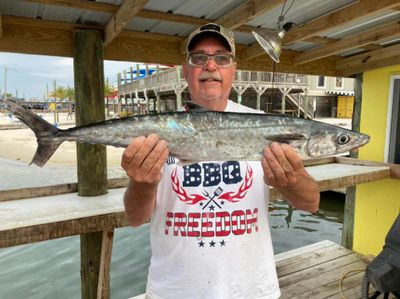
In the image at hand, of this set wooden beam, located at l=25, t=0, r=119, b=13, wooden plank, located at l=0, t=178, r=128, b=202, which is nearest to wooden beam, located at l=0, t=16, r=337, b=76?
wooden beam, located at l=25, t=0, r=119, b=13

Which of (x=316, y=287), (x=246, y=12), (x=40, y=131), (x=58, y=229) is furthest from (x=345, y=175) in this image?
(x=40, y=131)

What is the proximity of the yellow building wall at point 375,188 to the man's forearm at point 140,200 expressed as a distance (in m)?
6.09

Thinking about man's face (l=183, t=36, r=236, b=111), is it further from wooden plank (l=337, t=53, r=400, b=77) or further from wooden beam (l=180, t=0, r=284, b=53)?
wooden plank (l=337, t=53, r=400, b=77)

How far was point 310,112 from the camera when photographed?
112 ft

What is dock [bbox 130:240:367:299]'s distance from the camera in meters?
4.91

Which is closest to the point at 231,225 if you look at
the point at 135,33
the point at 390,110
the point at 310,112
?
the point at 135,33

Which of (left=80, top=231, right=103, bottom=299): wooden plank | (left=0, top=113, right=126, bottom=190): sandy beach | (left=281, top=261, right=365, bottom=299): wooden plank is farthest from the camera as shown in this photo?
(left=0, top=113, right=126, bottom=190): sandy beach

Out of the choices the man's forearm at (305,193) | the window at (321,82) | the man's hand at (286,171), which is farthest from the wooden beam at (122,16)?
the window at (321,82)

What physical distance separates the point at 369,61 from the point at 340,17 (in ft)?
8.35

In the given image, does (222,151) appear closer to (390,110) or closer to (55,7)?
(55,7)

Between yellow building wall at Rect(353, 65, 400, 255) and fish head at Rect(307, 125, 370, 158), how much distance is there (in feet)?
17.2

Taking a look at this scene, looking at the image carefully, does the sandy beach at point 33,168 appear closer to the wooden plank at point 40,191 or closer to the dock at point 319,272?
the wooden plank at point 40,191

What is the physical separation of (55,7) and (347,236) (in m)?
7.07

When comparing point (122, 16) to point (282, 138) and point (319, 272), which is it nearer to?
point (282, 138)
